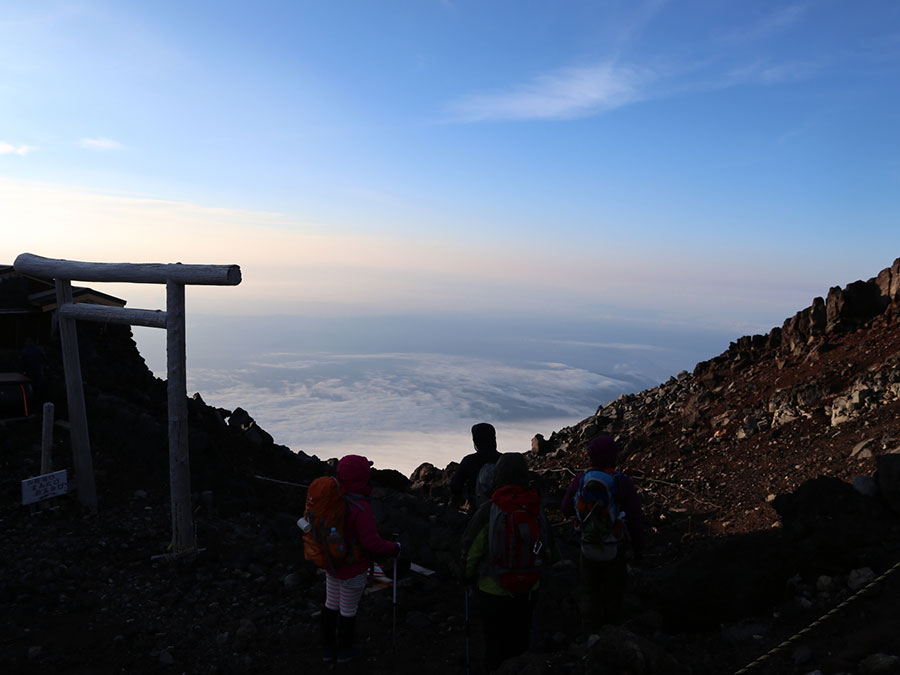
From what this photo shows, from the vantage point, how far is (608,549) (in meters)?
5.28

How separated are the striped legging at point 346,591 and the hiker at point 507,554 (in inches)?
45.0

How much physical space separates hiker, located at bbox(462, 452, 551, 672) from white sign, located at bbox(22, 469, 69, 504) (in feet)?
22.4

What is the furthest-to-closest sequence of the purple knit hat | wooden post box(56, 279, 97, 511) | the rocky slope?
wooden post box(56, 279, 97, 511), the rocky slope, the purple knit hat

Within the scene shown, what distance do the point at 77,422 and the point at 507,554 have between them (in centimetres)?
741

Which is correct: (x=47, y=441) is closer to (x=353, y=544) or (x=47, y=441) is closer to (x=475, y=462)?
(x=353, y=544)

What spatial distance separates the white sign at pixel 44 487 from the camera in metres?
8.66

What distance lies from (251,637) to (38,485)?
4312 mm

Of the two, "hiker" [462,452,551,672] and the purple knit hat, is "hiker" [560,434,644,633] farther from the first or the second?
"hiker" [462,452,551,672]

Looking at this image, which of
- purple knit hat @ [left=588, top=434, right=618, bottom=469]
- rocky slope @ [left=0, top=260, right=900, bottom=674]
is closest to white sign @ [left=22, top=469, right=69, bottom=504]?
rocky slope @ [left=0, top=260, right=900, bottom=674]

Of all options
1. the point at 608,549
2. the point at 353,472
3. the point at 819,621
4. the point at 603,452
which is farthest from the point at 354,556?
the point at 819,621

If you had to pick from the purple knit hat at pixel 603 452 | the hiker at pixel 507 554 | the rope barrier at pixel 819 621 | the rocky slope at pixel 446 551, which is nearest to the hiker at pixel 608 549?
the purple knit hat at pixel 603 452

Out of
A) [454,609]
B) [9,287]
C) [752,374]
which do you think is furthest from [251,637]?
[752,374]

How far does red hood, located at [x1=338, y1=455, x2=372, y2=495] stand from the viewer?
17.9 feet

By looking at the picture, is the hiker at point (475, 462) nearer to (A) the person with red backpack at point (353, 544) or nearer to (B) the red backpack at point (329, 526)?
(A) the person with red backpack at point (353, 544)
